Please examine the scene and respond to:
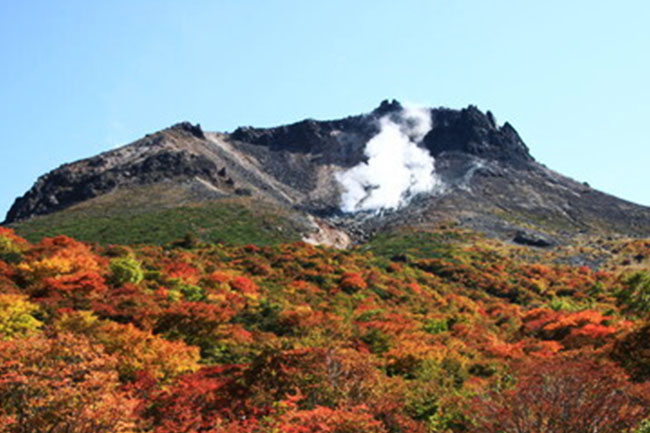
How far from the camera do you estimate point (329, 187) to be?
140 meters

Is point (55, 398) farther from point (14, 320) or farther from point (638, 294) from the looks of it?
point (638, 294)

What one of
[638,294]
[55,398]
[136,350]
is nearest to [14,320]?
[136,350]

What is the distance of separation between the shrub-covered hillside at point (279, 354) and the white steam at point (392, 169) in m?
84.4

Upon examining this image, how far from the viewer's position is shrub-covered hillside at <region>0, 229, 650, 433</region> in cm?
1055

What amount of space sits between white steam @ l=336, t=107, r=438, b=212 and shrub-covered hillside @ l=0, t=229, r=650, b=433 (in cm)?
8444

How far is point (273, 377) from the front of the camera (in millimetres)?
14766

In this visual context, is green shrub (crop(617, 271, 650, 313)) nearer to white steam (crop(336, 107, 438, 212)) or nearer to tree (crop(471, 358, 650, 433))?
tree (crop(471, 358, 650, 433))

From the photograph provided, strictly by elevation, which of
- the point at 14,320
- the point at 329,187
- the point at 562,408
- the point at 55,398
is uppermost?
the point at 329,187

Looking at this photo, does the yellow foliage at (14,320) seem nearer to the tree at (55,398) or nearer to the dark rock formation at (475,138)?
the tree at (55,398)

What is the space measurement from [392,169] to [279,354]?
435 feet

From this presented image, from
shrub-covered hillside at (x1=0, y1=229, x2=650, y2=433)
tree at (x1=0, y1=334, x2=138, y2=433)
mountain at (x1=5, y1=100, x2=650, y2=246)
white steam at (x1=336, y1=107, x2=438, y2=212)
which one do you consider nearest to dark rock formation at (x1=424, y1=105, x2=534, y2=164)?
mountain at (x1=5, y1=100, x2=650, y2=246)

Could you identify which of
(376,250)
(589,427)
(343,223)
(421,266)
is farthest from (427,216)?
(589,427)

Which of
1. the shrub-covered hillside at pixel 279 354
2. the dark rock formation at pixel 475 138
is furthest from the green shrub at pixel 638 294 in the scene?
the dark rock formation at pixel 475 138

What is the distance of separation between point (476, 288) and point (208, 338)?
3963cm
